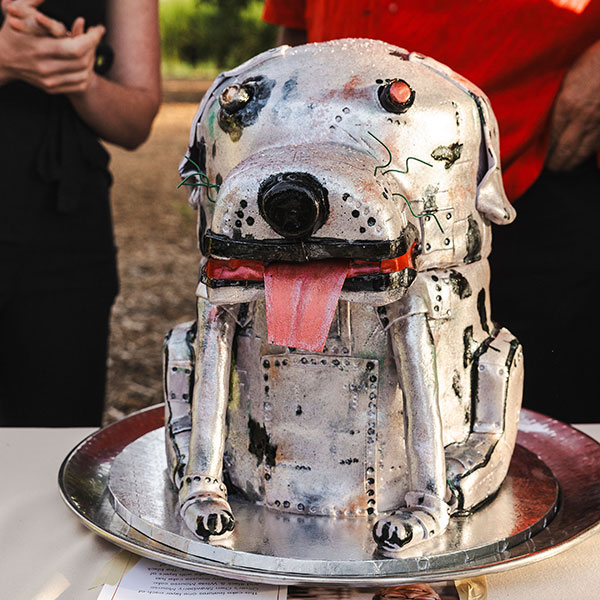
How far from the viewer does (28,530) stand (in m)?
0.90

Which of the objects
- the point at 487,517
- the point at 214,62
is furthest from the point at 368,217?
the point at 214,62

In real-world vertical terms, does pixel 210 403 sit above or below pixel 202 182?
below

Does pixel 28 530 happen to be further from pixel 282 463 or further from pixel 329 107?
pixel 329 107

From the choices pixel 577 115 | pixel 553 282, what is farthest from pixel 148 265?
pixel 577 115

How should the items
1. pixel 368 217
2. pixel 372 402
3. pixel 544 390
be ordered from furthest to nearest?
pixel 544 390 → pixel 372 402 → pixel 368 217

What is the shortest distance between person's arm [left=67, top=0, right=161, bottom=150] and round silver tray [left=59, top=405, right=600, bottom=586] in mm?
568

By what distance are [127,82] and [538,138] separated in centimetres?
67

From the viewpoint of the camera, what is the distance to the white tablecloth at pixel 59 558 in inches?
31.0

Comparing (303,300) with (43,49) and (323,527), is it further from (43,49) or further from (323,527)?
(43,49)

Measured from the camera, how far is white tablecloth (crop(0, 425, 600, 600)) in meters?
0.79

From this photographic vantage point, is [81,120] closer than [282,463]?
No

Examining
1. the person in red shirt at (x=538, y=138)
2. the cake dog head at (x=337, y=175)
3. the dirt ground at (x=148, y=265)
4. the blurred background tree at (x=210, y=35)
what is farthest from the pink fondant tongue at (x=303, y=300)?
the blurred background tree at (x=210, y=35)

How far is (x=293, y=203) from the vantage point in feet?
2.28

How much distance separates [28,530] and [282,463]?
28 cm
